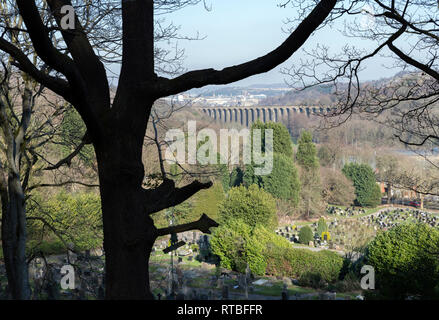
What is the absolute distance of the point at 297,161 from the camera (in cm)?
4138

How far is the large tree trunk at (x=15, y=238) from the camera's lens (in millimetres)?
5773

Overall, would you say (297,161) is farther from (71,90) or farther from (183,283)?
(71,90)

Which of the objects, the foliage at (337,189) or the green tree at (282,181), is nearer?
the green tree at (282,181)

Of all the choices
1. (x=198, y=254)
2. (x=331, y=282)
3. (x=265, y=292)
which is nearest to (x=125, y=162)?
(x=265, y=292)

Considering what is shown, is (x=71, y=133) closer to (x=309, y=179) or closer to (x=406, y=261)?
(x=406, y=261)

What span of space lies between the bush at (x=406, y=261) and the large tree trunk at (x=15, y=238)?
9.85m

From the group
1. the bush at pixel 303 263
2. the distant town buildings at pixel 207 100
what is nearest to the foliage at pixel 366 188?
the distant town buildings at pixel 207 100

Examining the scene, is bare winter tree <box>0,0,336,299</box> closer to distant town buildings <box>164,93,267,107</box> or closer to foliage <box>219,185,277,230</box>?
distant town buildings <box>164,93,267,107</box>

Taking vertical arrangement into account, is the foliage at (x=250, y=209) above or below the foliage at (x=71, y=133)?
below

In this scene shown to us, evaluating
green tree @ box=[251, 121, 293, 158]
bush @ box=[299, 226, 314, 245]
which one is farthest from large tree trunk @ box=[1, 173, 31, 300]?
green tree @ box=[251, 121, 293, 158]

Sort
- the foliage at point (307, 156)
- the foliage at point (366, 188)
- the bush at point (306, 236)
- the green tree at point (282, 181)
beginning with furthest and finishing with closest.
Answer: the foliage at point (366, 188), the foliage at point (307, 156), the green tree at point (282, 181), the bush at point (306, 236)

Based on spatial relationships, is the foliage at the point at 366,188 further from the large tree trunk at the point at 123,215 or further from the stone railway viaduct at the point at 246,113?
the stone railway viaduct at the point at 246,113

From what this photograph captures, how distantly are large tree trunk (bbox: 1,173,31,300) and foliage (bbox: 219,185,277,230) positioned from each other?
786 inches

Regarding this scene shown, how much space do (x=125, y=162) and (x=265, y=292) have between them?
521 inches
